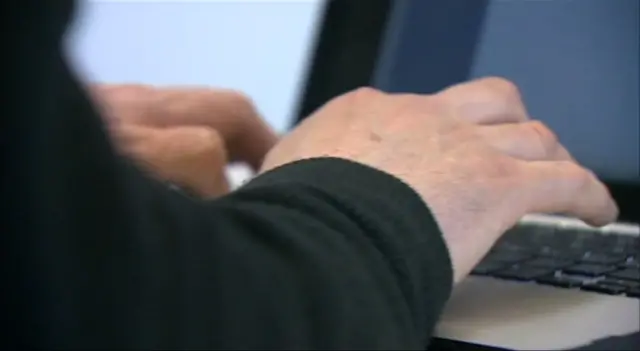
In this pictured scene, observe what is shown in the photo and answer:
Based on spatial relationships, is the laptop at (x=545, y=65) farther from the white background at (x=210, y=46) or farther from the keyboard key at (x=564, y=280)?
the white background at (x=210, y=46)

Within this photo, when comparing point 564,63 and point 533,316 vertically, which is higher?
point 564,63

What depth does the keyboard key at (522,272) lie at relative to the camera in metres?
0.47

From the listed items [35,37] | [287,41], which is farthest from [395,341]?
[287,41]

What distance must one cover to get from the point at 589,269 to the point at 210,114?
10.5 inches

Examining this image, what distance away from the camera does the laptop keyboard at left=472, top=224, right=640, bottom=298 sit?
1.45 ft

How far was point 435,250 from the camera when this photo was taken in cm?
29

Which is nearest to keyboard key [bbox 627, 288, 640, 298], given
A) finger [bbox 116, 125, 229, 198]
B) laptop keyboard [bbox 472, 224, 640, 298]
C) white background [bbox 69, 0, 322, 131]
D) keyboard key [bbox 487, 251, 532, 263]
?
laptop keyboard [bbox 472, 224, 640, 298]

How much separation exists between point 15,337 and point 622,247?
46cm

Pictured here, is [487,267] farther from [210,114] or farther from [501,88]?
[210,114]

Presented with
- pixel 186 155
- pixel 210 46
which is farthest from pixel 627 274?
pixel 210 46

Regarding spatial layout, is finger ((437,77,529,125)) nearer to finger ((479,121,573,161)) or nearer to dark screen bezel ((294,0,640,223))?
finger ((479,121,573,161))

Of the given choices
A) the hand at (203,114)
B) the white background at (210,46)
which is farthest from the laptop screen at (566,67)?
the white background at (210,46)

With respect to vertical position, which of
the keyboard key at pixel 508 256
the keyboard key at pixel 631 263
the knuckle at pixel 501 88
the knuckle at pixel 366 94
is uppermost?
the knuckle at pixel 501 88

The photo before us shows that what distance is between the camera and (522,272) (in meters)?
0.48
